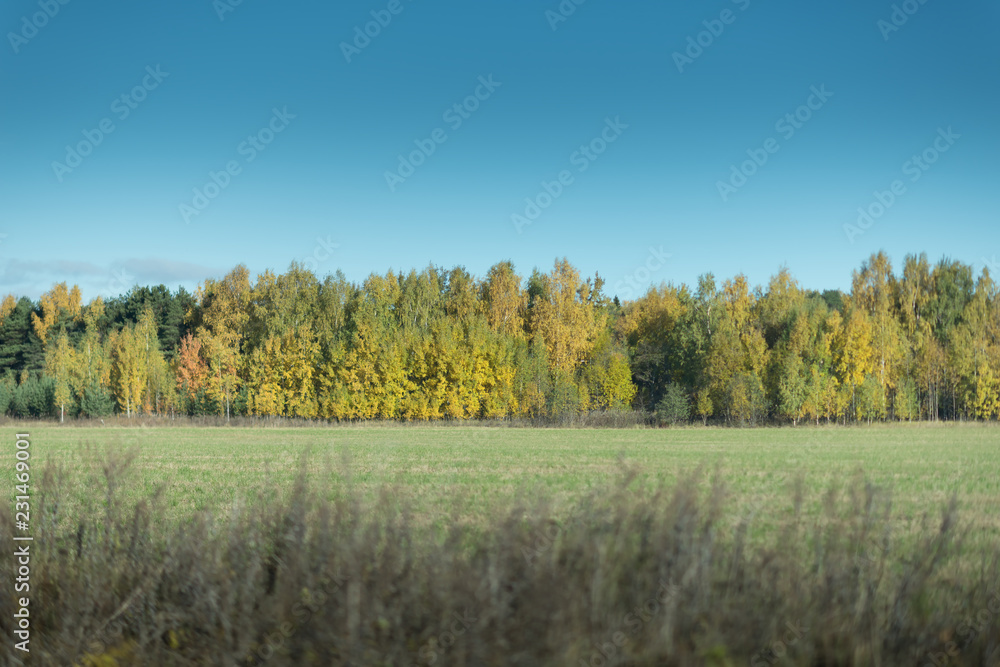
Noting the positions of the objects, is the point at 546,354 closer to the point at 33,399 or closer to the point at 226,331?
the point at 226,331

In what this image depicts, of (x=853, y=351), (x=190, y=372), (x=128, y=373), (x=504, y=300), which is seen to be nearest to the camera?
(x=853, y=351)

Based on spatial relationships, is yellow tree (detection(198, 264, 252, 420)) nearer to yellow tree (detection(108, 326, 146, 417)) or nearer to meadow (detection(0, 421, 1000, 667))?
yellow tree (detection(108, 326, 146, 417))

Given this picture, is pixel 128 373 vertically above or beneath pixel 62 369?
beneath

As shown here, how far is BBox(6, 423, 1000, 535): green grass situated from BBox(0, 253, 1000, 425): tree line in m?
22.7

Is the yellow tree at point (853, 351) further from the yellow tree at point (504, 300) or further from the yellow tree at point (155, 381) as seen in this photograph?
the yellow tree at point (155, 381)

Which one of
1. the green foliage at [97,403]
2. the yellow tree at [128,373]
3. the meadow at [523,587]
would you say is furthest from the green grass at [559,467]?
the green foliage at [97,403]

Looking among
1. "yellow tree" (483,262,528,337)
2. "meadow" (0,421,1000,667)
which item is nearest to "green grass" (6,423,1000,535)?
"meadow" (0,421,1000,667)

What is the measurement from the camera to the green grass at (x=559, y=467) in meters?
14.6

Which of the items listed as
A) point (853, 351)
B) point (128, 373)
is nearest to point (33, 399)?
point (128, 373)

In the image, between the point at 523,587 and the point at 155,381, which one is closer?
the point at 523,587

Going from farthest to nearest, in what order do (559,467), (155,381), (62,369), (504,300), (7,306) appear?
(7,306) → (62,369) → (155,381) → (504,300) → (559,467)

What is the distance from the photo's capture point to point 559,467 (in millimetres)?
24047

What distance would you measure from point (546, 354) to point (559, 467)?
4173 centimetres

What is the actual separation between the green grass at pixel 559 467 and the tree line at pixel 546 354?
22.7 meters
